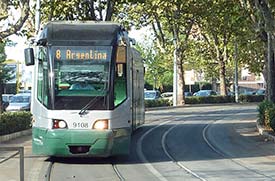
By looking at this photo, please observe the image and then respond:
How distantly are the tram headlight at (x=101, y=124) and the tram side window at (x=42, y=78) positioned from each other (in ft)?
4.23

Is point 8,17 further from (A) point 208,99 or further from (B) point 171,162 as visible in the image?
(A) point 208,99

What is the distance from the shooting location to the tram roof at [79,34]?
49.6 feet

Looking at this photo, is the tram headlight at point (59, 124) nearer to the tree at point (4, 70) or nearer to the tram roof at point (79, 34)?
the tram roof at point (79, 34)

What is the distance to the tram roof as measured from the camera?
1513cm

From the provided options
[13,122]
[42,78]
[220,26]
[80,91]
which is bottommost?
[13,122]

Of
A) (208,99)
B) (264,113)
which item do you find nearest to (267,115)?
(264,113)

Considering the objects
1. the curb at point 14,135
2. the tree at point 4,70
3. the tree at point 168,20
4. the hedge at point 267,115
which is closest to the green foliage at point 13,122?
the curb at point 14,135

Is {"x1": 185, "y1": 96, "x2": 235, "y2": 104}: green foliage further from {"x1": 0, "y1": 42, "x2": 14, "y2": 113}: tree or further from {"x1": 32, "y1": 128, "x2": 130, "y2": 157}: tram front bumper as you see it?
{"x1": 32, "y1": 128, "x2": 130, "y2": 157}: tram front bumper

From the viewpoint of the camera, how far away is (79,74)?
15.0 metres

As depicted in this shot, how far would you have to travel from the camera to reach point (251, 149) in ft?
62.0

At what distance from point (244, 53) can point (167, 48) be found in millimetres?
8879

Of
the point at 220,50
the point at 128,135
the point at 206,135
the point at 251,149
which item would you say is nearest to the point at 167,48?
the point at 220,50

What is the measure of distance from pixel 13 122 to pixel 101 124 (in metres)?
8.68

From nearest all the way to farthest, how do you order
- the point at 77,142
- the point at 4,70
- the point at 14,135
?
1. the point at 77,142
2. the point at 14,135
3. the point at 4,70
